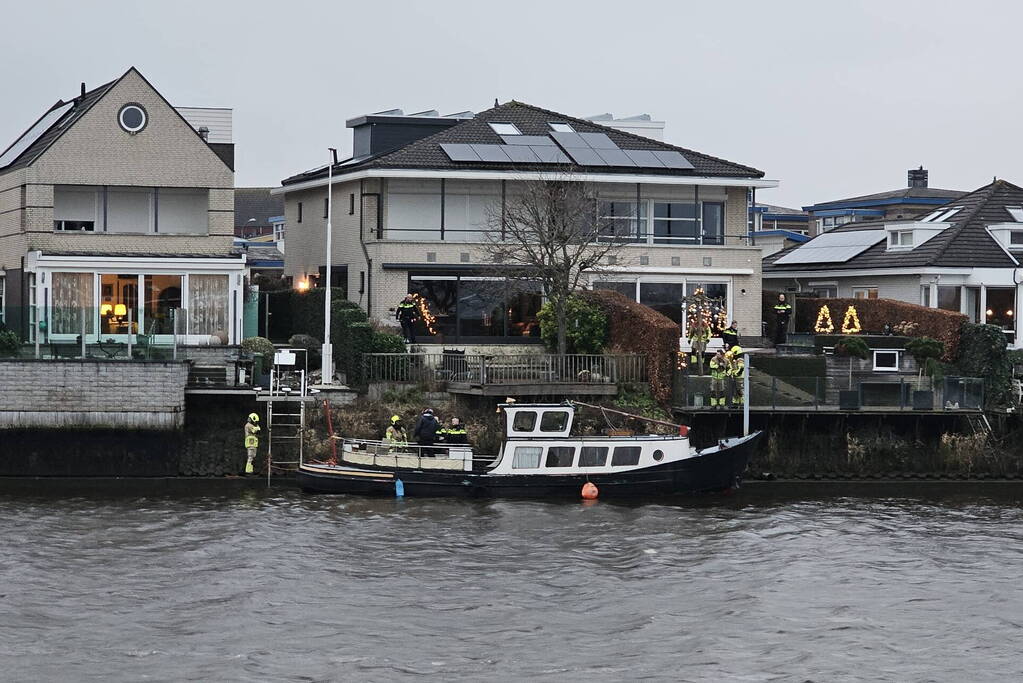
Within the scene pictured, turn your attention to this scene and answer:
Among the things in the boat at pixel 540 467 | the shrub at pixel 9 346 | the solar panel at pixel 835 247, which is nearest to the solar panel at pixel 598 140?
the solar panel at pixel 835 247

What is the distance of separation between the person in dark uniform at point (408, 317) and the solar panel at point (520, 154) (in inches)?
254

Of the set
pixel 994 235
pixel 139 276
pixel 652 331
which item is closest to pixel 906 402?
Result: pixel 652 331

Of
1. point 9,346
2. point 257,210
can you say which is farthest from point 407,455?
point 257,210

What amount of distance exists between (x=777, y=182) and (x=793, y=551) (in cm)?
2451

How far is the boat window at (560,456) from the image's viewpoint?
4153 cm

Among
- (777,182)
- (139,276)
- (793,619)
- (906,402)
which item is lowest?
(793,619)

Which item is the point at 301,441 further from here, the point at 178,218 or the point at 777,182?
the point at 777,182

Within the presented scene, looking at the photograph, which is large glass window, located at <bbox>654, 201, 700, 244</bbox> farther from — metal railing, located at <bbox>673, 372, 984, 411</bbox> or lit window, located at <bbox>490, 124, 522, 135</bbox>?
metal railing, located at <bbox>673, 372, 984, 411</bbox>

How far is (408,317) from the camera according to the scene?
168 feet

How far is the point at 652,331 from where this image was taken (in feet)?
156

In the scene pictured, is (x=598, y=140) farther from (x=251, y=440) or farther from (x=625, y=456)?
(x=251, y=440)

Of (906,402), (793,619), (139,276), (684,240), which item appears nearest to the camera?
(793,619)

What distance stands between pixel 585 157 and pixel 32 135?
66.1 ft

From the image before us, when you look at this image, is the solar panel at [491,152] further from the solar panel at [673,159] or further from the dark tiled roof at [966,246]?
the dark tiled roof at [966,246]
